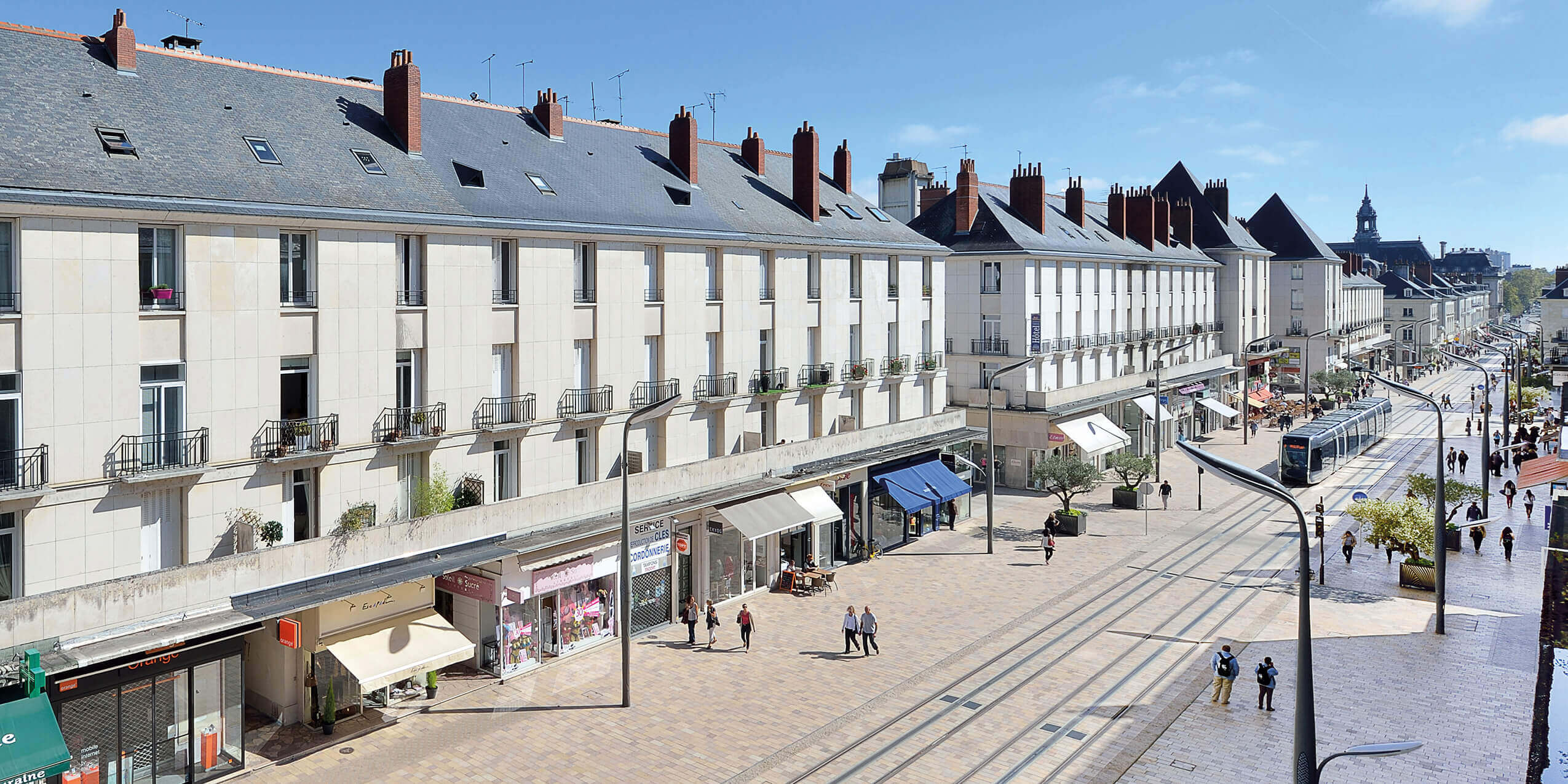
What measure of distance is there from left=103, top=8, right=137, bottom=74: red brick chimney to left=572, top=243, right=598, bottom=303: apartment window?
10.4 meters

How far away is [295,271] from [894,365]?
2325 centimetres

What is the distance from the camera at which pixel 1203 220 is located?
260 ft

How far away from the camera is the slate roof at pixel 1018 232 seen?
166 ft

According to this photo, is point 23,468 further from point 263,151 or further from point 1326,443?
point 1326,443

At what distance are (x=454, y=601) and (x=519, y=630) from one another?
1709 millimetres

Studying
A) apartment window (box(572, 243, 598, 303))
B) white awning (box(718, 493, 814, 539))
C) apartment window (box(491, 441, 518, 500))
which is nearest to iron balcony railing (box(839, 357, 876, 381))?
white awning (box(718, 493, 814, 539))

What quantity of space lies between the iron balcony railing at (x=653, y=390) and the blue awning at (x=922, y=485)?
392 inches

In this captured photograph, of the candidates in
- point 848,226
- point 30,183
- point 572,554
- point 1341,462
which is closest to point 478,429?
point 572,554

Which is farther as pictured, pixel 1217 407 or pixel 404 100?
pixel 1217 407

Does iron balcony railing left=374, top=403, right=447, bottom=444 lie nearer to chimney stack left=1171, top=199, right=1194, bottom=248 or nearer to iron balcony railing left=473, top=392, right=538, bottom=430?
iron balcony railing left=473, top=392, right=538, bottom=430

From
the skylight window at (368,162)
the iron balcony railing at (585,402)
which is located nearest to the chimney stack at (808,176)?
the iron balcony railing at (585,402)

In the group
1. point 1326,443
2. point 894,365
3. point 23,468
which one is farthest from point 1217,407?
point 23,468

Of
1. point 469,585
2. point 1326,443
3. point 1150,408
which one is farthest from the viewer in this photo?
point 1150,408

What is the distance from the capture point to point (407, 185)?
24.9 meters
